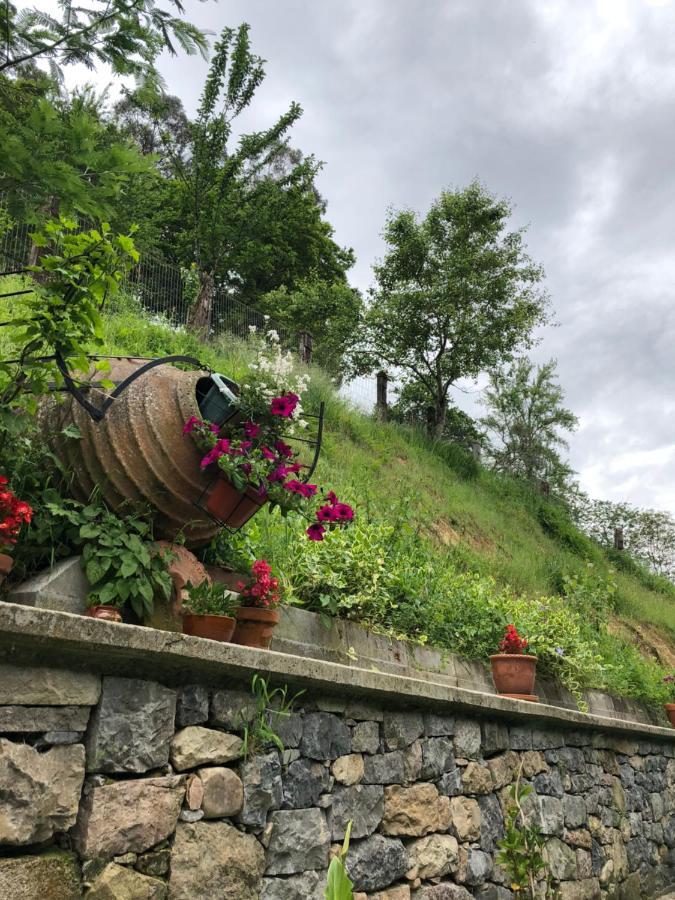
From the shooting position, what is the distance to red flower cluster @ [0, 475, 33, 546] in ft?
7.75

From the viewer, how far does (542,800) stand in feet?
15.1

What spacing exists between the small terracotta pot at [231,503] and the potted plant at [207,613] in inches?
11.0

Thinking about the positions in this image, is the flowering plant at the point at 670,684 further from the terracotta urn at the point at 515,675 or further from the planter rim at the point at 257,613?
the planter rim at the point at 257,613

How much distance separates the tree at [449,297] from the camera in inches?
596

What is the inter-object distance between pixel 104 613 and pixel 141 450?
2.05 ft

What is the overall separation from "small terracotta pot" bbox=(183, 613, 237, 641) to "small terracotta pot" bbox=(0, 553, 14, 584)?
2.18 feet

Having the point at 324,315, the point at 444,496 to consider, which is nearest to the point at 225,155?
the point at 324,315

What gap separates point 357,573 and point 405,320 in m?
11.5

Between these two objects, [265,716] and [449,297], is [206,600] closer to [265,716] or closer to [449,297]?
[265,716]

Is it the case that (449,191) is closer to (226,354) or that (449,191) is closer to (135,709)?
(226,354)

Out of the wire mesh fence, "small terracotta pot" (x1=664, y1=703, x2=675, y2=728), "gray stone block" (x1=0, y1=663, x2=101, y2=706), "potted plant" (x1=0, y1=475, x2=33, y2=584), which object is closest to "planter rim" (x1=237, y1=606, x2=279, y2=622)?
"gray stone block" (x1=0, y1=663, x2=101, y2=706)

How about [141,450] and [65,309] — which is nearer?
[65,309]

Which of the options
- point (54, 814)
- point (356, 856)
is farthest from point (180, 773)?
point (356, 856)

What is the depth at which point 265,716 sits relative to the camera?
2826mm
